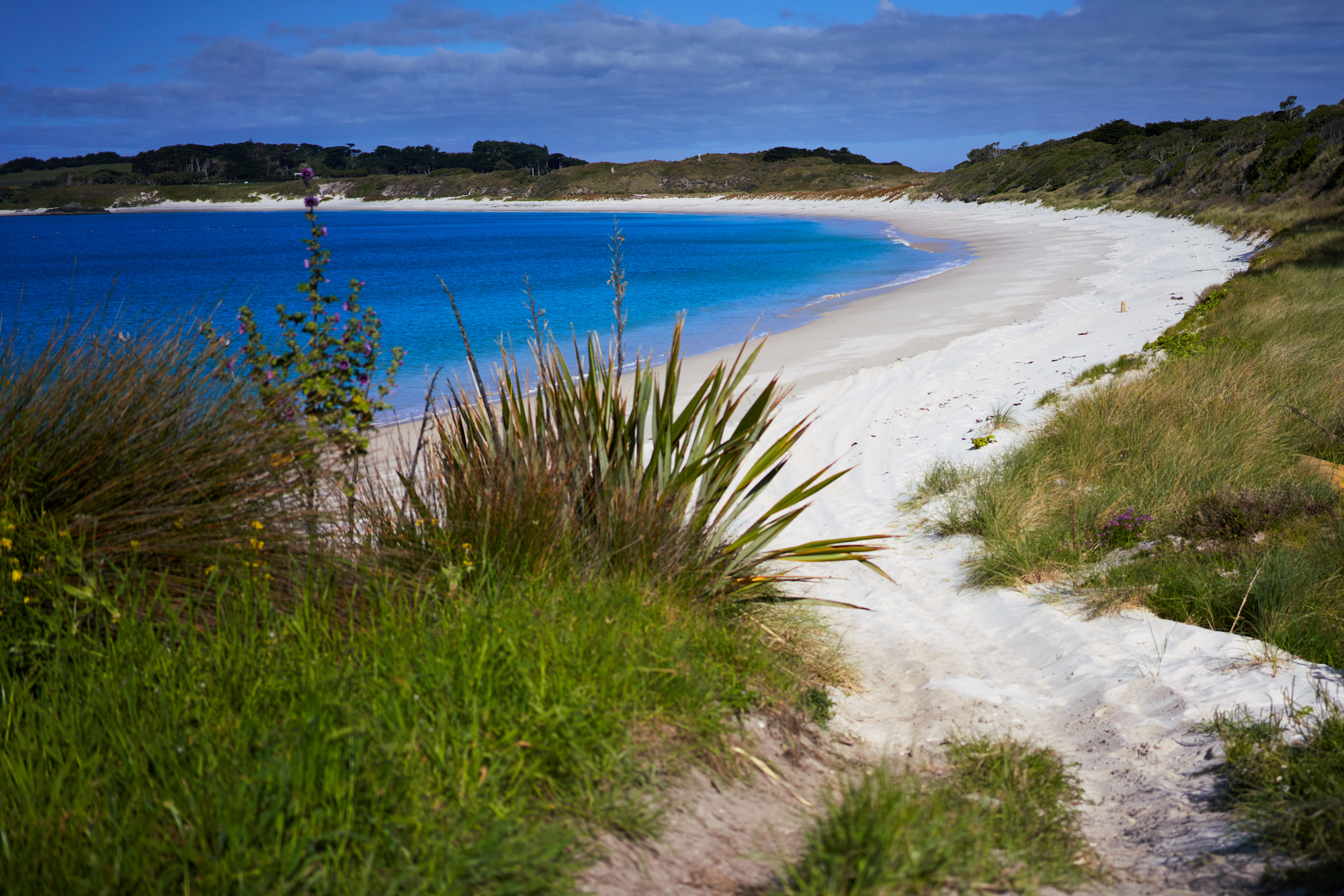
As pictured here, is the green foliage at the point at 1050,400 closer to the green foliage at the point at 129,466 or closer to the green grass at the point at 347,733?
the green grass at the point at 347,733

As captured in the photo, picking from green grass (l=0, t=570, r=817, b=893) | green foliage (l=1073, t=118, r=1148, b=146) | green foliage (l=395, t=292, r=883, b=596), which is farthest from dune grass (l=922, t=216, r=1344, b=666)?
green foliage (l=1073, t=118, r=1148, b=146)

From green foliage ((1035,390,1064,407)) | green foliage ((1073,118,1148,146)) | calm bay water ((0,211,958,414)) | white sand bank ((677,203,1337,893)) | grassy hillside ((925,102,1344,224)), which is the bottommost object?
white sand bank ((677,203,1337,893))

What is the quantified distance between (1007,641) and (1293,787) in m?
1.76

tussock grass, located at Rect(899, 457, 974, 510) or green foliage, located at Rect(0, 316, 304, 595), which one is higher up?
green foliage, located at Rect(0, 316, 304, 595)

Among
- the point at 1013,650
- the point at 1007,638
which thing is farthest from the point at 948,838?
the point at 1007,638

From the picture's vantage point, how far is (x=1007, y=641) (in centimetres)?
429

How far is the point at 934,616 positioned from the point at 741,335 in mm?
14689

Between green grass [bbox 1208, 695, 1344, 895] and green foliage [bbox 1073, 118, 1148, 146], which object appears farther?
green foliage [bbox 1073, 118, 1148, 146]

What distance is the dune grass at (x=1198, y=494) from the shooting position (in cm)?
407

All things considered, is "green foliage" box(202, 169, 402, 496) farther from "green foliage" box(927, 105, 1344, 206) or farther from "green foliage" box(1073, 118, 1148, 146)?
"green foliage" box(1073, 118, 1148, 146)

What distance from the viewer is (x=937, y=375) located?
10961mm

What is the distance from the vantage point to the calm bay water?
66.2ft

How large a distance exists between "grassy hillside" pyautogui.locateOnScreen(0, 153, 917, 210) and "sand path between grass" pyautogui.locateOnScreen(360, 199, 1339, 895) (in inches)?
4050

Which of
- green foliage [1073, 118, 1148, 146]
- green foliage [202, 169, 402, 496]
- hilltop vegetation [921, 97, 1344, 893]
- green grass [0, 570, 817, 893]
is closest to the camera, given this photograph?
green grass [0, 570, 817, 893]
